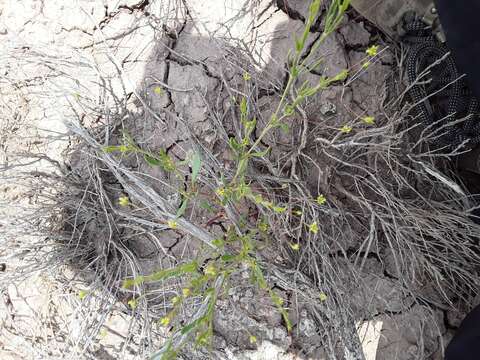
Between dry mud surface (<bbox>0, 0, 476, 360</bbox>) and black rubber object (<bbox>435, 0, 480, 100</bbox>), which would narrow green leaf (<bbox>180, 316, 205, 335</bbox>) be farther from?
black rubber object (<bbox>435, 0, 480, 100</bbox>)

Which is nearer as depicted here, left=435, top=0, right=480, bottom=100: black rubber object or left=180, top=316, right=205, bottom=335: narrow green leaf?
left=180, top=316, right=205, bottom=335: narrow green leaf

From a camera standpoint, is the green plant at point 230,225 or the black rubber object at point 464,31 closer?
the green plant at point 230,225

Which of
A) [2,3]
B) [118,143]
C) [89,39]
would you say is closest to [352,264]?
[118,143]

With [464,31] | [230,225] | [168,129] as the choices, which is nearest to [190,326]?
[230,225]

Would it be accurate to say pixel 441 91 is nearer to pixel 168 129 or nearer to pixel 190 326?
pixel 168 129

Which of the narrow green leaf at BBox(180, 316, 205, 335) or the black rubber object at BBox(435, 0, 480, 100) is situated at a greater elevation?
the black rubber object at BBox(435, 0, 480, 100)

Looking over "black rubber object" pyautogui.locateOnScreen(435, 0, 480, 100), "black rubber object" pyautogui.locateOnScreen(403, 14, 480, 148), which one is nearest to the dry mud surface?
"black rubber object" pyautogui.locateOnScreen(403, 14, 480, 148)

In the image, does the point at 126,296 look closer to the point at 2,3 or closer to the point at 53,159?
the point at 53,159

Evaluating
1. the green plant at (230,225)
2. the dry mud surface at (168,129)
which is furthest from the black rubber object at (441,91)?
the green plant at (230,225)

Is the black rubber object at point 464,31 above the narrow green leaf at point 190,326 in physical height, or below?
above

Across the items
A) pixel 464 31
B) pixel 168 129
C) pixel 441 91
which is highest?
pixel 168 129

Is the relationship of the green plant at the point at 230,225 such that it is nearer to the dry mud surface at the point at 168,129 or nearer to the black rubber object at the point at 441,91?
the dry mud surface at the point at 168,129

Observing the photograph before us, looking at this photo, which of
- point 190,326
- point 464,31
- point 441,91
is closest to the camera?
point 190,326

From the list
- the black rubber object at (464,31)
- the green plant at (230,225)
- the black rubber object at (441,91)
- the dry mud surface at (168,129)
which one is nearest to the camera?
the green plant at (230,225)
